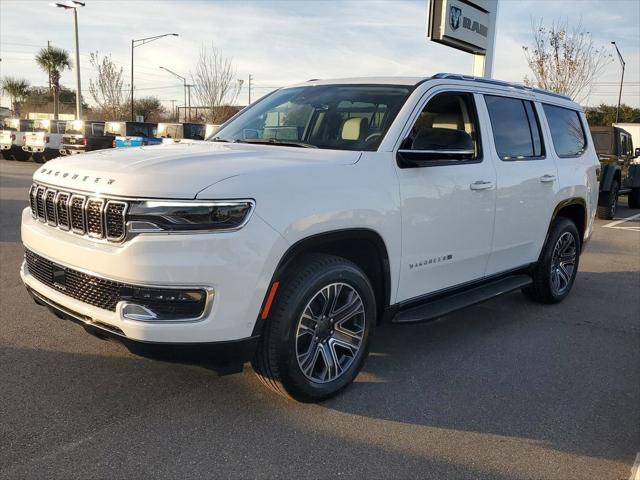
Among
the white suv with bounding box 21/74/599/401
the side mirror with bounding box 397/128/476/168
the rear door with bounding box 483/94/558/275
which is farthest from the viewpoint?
the rear door with bounding box 483/94/558/275

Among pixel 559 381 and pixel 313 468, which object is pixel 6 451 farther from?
pixel 559 381

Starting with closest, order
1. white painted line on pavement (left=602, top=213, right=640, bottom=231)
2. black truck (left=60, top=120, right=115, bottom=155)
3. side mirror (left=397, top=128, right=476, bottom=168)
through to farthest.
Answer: side mirror (left=397, top=128, right=476, bottom=168) < white painted line on pavement (left=602, top=213, right=640, bottom=231) < black truck (left=60, top=120, right=115, bottom=155)

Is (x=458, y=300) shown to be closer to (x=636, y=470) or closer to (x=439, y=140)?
(x=439, y=140)

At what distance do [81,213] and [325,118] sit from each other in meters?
1.84

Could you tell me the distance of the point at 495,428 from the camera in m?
3.35

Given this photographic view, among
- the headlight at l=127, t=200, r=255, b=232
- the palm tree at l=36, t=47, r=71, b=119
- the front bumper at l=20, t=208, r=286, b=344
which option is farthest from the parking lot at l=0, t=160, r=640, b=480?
the palm tree at l=36, t=47, r=71, b=119

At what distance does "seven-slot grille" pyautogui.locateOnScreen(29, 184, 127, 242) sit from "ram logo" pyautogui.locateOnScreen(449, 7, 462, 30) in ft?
34.2

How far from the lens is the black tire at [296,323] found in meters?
3.18

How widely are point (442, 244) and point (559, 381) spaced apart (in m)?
1.24

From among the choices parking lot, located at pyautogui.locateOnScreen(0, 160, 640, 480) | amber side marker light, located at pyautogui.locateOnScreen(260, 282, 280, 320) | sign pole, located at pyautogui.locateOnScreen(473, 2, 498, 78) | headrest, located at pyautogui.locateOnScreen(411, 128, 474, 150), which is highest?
sign pole, located at pyautogui.locateOnScreen(473, 2, 498, 78)

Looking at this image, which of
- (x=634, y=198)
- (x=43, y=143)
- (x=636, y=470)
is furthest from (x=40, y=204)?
(x=43, y=143)

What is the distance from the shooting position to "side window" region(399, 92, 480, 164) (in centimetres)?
382

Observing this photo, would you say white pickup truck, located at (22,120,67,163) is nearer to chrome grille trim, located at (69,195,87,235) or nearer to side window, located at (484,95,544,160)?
side window, located at (484,95,544,160)

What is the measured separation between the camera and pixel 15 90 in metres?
60.0
